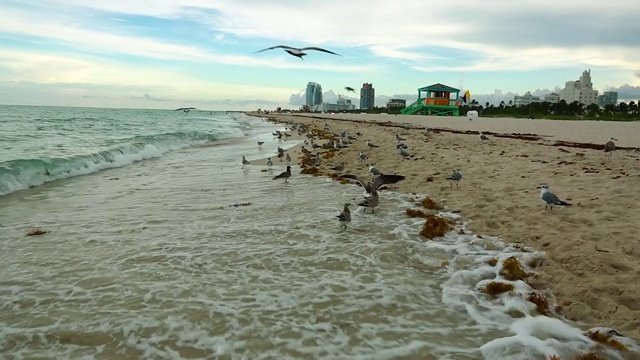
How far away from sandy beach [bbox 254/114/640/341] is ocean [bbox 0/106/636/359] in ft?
1.51

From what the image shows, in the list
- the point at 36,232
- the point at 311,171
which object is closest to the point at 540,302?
the point at 36,232

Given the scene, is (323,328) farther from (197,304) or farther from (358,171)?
(358,171)

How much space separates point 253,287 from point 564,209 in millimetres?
6245

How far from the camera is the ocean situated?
4246 mm

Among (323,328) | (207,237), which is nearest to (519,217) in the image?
(323,328)

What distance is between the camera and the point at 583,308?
4715 mm

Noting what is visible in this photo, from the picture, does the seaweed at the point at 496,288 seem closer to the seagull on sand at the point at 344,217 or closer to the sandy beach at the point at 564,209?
the sandy beach at the point at 564,209

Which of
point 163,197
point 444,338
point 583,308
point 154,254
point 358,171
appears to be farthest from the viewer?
point 358,171

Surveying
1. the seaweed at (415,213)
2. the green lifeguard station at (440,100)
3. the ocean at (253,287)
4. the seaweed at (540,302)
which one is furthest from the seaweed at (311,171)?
the green lifeguard station at (440,100)

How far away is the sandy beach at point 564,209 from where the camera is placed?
4898 millimetres

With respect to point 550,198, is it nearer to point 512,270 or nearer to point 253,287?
point 512,270

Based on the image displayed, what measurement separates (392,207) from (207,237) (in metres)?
4.49

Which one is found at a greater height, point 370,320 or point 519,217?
point 519,217

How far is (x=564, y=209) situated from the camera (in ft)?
26.3
